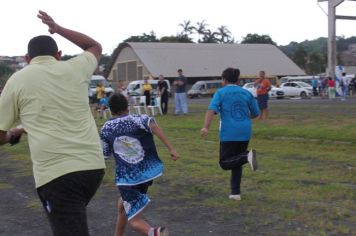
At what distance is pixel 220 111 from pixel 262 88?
11.8 metres

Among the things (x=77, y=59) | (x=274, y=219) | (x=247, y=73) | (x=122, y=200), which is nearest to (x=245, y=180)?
(x=274, y=219)

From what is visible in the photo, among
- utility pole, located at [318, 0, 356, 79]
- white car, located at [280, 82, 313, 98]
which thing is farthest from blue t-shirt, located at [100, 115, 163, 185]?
white car, located at [280, 82, 313, 98]

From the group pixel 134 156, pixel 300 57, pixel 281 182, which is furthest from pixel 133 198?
pixel 300 57

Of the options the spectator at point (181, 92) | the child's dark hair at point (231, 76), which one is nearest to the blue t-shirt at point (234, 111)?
the child's dark hair at point (231, 76)

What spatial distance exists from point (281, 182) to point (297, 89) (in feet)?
131

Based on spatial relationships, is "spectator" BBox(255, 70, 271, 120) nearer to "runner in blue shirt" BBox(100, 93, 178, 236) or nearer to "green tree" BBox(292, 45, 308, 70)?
"runner in blue shirt" BBox(100, 93, 178, 236)

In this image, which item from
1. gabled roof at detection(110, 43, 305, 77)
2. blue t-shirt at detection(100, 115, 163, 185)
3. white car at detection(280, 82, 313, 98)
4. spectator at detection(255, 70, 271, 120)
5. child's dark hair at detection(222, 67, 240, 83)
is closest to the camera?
blue t-shirt at detection(100, 115, 163, 185)

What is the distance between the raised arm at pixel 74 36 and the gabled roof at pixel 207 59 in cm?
6666

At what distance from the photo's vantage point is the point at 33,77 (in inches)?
140

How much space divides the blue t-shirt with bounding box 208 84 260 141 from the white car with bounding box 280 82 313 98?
130ft

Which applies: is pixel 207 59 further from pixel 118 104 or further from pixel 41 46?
pixel 41 46

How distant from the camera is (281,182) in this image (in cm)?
825

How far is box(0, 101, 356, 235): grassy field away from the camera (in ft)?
20.2

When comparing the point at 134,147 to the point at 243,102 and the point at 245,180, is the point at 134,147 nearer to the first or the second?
the point at 243,102
